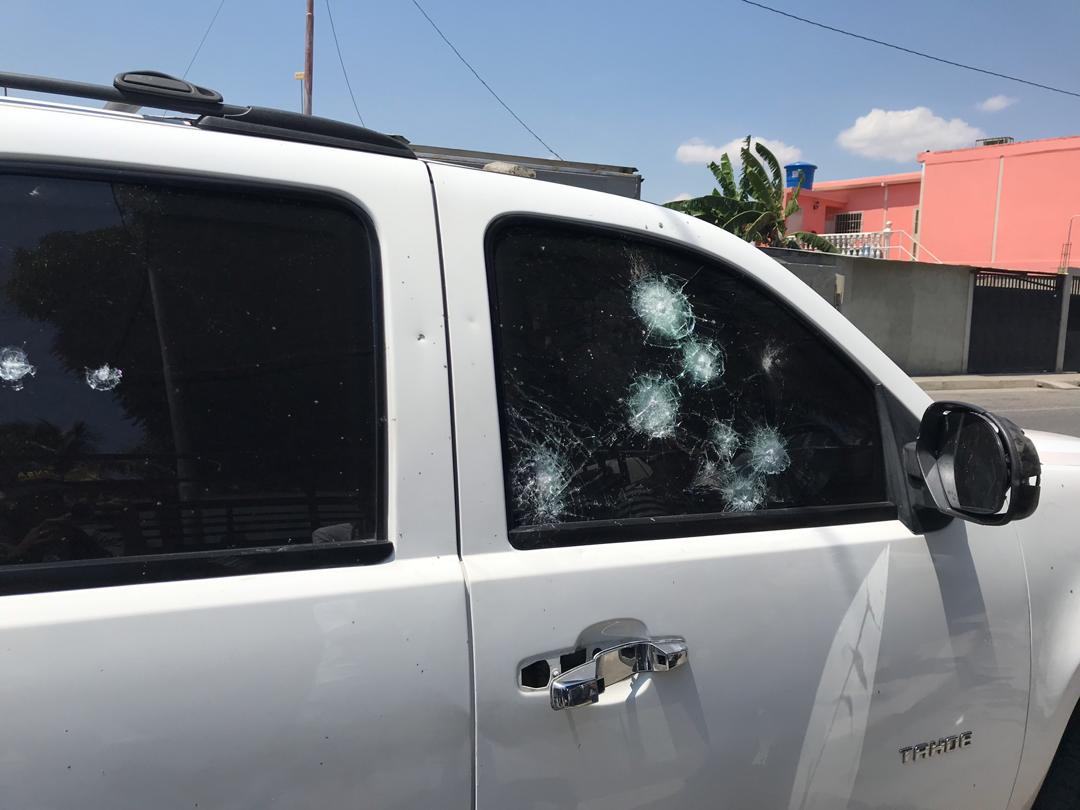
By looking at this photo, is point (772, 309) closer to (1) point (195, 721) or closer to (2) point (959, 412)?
(2) point (959, 412)

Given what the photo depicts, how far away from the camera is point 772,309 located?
176 cm

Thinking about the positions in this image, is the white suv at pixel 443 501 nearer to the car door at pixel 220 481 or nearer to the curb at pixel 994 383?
the car door at pixel 220 481

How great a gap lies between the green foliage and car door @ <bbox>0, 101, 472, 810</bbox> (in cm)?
1949

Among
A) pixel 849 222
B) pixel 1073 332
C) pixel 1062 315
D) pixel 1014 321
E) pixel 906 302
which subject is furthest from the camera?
pixel 849 222

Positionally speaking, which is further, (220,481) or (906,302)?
(906,302)

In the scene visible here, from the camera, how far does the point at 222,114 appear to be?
149 centimetres

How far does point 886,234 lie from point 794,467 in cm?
2952

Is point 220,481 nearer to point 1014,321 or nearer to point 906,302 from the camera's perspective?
point 906,302

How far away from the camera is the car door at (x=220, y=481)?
1175 millimetres

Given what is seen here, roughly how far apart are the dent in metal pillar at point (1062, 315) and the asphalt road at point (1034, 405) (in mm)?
4450

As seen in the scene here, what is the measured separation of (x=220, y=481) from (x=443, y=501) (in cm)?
36

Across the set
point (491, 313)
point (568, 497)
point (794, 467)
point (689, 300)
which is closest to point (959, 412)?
point (794, 467)

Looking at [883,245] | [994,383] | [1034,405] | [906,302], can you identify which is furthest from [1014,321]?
[883,245]

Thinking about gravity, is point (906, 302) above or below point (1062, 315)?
above
